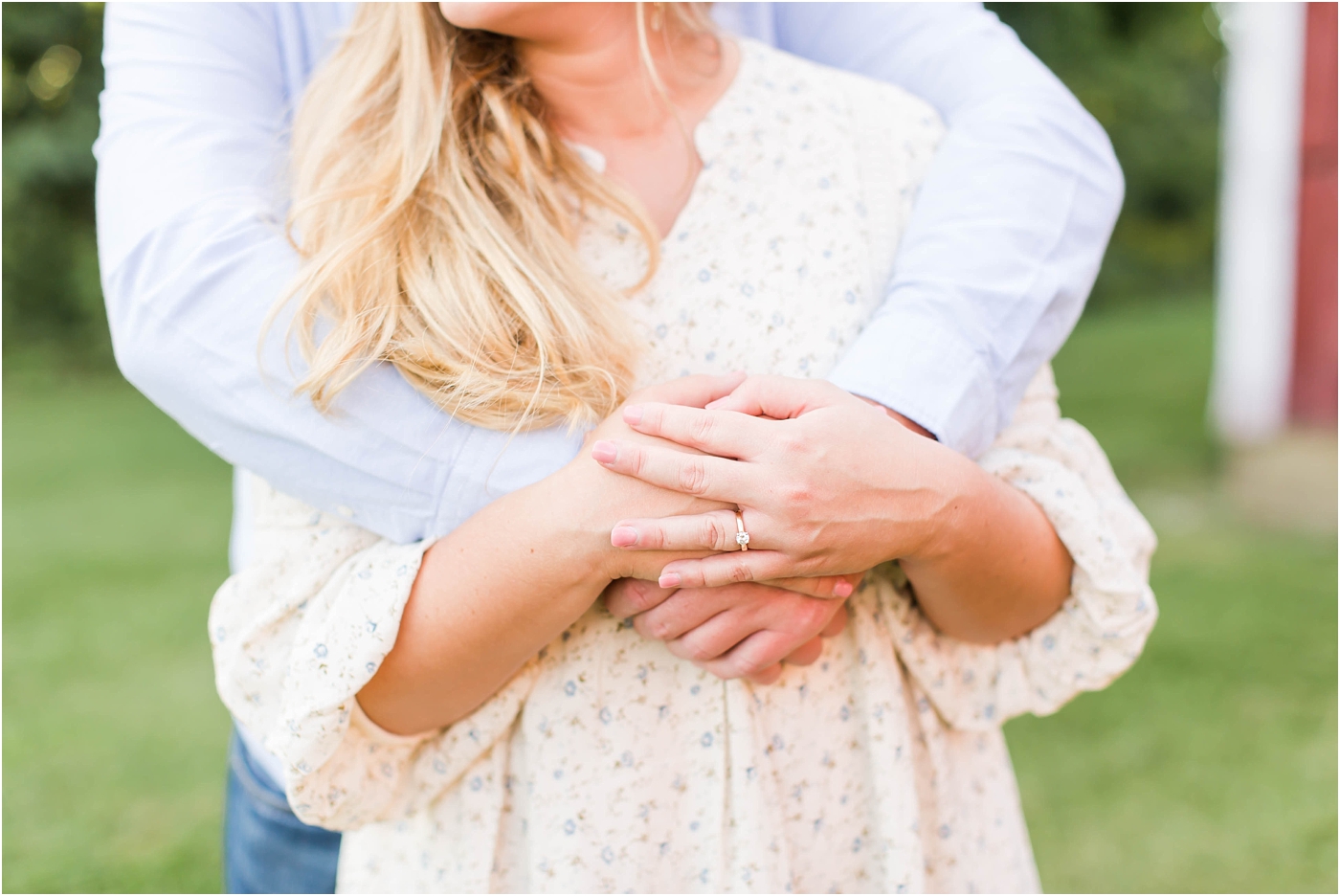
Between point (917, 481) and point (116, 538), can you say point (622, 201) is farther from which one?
point (116, 538)

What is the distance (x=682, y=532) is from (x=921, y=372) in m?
0.35

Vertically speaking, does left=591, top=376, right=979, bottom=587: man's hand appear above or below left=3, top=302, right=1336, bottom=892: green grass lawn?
above

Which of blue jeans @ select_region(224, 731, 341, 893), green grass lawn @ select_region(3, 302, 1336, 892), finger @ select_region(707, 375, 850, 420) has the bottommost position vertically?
green grass lawn @ select_region(3, 302, 1336, 892)

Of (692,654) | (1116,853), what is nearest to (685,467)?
→ (692,654)

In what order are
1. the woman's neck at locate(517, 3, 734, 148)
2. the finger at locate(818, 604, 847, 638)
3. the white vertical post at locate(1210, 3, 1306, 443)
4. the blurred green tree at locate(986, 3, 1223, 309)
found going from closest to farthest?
the finger at locate(818, 604, 847, 638) < the woman's neck at locate(517, 3, 734, 148) < the white vertical post at locate(1210, 3, 1306, 443) < the blurred green tree at locate(986, 3, 1223, 309)

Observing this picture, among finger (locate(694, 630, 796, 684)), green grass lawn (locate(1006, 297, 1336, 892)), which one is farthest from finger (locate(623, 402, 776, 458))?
green grass lawn (locate(1006, 297, 1336, 892))

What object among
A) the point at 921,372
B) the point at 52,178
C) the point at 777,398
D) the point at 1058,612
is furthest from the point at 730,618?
the point at 52,178

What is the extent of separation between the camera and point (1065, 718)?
13.5 feet

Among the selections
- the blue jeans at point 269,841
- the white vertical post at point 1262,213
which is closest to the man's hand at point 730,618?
Answer: the blue jeans at point 269,841

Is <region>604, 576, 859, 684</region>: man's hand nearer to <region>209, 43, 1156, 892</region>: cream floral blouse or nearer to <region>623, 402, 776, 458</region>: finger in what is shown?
<region>209, 43, 1156, 892</region>: cream floral blouse

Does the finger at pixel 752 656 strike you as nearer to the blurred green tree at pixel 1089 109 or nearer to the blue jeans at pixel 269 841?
the blue jeans at pixel 269 841

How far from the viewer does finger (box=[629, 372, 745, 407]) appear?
118cm

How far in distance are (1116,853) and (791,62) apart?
2819mm

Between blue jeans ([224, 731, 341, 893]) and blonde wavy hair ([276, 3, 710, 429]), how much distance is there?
82cm
